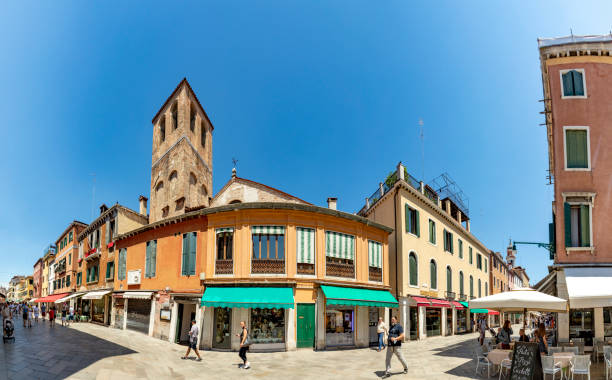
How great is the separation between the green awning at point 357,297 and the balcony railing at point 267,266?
211 cm

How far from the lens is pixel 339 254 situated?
1922cm

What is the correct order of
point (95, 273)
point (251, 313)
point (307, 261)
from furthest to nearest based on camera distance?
1. point (95, 273)
2. point (307, 261)
3. point (251, 313)

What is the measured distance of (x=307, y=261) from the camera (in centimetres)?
1809

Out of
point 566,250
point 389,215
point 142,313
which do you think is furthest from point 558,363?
point 142,313

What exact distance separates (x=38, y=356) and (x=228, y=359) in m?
6.34

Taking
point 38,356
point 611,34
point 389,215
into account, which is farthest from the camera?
point 389,215

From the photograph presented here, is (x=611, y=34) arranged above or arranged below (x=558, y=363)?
Result: above

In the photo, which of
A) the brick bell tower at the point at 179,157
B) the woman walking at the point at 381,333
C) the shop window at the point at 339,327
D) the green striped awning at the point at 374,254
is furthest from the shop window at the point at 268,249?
the brick bell tower at the point at 179,157

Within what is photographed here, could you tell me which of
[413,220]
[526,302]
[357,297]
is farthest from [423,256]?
[526,302]

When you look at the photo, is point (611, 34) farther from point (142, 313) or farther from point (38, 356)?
point (142, 313)

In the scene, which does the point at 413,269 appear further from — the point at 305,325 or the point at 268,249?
the point at 268,249

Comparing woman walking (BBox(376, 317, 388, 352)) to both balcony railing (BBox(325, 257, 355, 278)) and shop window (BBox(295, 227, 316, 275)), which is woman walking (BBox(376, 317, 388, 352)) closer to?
balcony railing (BBox(325, 257, 355, 278))

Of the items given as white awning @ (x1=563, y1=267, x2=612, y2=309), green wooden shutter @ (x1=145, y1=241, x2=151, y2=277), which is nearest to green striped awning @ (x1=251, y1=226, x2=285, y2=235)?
green wooden shutter @ (x1=145, y1=241, x2=151, y2=277)

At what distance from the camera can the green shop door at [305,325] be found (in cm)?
1723
